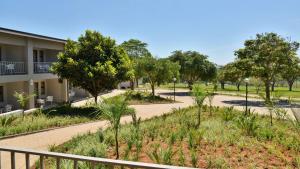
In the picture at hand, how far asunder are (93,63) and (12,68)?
17.4 ft

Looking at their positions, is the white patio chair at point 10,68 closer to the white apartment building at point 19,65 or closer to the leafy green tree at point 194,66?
the white apartment building at point 19,65

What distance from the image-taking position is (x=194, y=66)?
45.8m

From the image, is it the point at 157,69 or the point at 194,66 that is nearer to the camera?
the point at 157,69

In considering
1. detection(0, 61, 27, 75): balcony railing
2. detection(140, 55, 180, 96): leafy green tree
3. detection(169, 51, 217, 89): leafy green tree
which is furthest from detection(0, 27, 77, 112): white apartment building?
detection(169, 51, 217, 89): leafy green tree

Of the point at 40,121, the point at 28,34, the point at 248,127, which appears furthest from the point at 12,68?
the point at 248,127

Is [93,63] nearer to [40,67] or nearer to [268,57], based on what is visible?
[40,67]

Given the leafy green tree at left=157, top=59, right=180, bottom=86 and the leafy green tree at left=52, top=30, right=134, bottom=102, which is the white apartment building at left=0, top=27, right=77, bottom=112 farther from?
the leafy green tree at left=157, top=59, right=180, bottom=86

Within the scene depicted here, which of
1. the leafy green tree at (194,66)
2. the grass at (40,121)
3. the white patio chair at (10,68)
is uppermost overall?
the leafy green tree at (194,66)

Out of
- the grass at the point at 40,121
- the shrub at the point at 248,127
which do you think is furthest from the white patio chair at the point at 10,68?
the shrub at the point at 248,127

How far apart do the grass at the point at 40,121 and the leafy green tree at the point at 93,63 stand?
7.49 ft

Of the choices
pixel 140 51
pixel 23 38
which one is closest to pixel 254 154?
pixel 23 38

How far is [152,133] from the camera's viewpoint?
11070 mm

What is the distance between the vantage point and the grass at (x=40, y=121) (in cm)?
1325

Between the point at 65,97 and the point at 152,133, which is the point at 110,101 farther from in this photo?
the point at 65,97
